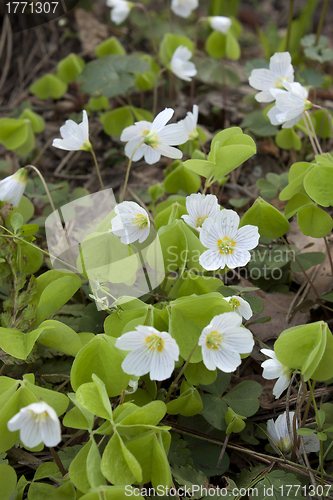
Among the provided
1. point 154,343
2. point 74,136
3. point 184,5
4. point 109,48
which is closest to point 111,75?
point 109,48

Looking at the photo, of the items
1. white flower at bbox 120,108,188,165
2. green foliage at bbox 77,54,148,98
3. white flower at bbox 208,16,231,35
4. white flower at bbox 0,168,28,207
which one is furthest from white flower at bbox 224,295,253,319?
white flower at bbox 208,16,231,35

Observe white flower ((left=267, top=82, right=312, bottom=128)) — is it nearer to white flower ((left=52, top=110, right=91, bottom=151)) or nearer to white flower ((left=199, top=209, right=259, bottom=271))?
white flower ((left=199, top=209, right=259, bottom=271))

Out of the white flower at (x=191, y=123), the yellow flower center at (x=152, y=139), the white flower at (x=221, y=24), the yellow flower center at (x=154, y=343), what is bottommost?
the yellow flower center at (x=154, y=343)

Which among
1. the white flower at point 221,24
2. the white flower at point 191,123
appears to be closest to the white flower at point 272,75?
the white flower at point 191,123

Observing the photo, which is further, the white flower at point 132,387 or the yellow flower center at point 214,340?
the white flower at point 132,387

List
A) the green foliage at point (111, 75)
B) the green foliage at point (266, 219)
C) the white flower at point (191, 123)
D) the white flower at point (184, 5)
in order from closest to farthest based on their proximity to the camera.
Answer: the green foliage at point (266, 219), the white flower at point (191, 123), the green foliage at point (111, 75), the white flower at point (184, 5)

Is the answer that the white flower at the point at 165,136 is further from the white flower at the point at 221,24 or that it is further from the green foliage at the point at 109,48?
the white flower at the point at 221,24

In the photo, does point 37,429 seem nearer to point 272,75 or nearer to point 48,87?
point 272,75

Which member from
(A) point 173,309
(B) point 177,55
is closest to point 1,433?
(A) point 173,309
